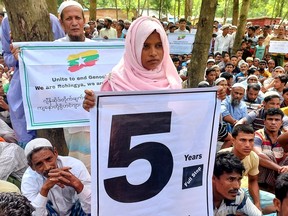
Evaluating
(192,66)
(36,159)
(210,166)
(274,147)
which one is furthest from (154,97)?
(192,66)

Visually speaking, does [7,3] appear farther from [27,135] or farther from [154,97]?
[154,97]

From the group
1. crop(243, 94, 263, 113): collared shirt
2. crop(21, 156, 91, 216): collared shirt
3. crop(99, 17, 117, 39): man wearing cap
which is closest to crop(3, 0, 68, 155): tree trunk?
crop(21, 156, 91, 216): collared shirt

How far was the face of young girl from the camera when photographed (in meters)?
2.10

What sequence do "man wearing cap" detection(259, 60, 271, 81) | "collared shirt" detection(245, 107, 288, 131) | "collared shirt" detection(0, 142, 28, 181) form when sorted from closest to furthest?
"collared shirt" detection(0, 142, 28, 181) < "collared shirt" detection(245, 107, 288, 131) < "man wearing cap" detection(259, 60, 271, 81)

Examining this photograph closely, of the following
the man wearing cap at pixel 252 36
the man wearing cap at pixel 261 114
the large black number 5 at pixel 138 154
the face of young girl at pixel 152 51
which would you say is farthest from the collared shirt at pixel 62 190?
the man wearing cap at pixel 252 36

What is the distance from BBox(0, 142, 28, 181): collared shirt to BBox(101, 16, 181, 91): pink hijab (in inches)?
56.0

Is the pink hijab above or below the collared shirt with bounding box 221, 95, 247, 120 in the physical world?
above

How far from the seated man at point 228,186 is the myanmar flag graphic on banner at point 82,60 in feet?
4.16

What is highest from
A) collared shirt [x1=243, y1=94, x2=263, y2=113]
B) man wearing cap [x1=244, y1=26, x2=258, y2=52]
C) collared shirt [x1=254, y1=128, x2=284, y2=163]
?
man wearing cap [x1=244, y1=26, x2=258, y2=52]

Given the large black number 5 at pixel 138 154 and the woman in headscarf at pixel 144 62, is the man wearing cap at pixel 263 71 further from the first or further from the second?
the large black number 5 at pixel 138 154

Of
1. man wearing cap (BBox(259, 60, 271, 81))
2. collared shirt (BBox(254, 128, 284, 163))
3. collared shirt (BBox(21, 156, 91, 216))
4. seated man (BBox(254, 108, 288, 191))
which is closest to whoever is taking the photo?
collared shirt (BBox(21, 156, 91, 216))

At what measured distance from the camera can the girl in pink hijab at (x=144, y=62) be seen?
2.09 metres

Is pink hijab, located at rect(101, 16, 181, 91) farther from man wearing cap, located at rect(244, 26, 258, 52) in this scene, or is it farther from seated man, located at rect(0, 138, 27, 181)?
man wearing cap, located at rect(244, 26, 258, 52)

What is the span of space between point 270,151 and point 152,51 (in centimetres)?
232
